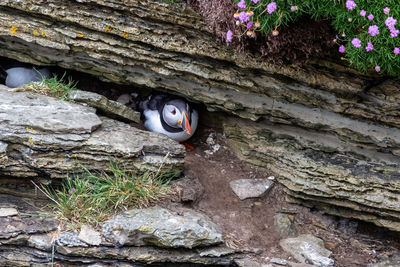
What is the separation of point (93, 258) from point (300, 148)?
2572 millimetres

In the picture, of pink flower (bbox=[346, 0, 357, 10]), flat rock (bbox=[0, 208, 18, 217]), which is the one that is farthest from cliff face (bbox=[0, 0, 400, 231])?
flat rock (bbox=[0, 208, 18, 217])

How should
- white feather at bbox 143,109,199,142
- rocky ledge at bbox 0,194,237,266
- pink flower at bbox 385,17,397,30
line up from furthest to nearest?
white feather at bbox 143,109,199,142 → rocky ledge at bbox 0,194,237,266 → pink flower at bbox 385,17,397,30

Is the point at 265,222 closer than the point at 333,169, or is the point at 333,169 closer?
the point at 333,169

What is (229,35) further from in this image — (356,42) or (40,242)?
(40,242)

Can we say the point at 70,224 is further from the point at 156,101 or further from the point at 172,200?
the point at 156,101

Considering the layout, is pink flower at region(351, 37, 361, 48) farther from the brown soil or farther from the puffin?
the puffin

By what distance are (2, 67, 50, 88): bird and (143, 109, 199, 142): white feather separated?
4.78 feet

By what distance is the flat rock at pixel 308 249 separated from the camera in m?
4.43

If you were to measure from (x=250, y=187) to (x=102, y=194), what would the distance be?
177cm

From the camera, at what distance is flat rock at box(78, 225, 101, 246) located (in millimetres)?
4059

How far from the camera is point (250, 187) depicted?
5.21 meters

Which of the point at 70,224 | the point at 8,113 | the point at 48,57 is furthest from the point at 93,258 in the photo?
the point at 48,57

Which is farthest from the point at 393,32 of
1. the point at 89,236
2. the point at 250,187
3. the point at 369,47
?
the point at 89,236

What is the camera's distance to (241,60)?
469 centimetres
